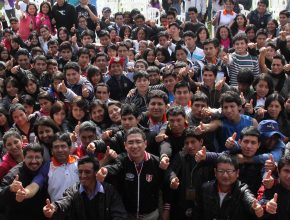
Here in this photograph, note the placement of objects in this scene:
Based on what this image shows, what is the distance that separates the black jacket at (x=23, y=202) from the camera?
4543 mm

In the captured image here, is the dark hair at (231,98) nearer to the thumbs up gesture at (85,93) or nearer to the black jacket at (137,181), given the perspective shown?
the black jacket at (137,181)

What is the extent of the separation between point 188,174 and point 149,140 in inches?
26.1

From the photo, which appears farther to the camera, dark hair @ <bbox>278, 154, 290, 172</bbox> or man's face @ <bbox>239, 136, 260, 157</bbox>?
man's face @ <bbox>239, 136, 260, 157</bbox>

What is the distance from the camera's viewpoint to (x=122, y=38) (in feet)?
36.8

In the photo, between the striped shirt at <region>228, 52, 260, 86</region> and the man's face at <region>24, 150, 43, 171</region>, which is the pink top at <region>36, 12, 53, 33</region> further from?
the man's face at <region>24, 150, 43, 171</region>

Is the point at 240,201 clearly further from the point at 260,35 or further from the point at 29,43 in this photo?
the point at 29,43

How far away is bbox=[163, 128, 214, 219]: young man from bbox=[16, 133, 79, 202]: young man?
1.04 m

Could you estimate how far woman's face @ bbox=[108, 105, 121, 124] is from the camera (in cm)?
595

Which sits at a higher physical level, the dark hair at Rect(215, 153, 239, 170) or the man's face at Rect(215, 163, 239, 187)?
the dark hair at Rect(215, 153, 239, 170)

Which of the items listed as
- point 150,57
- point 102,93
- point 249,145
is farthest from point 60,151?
point 150,57

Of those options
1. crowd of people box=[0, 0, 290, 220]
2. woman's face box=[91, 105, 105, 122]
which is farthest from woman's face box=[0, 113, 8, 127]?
woman's face box=[91, 105, 105, 122]

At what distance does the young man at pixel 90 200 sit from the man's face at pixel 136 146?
1.34 feet

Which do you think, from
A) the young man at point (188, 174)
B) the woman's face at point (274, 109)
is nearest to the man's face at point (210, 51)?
the woman's face at point (274, 109)

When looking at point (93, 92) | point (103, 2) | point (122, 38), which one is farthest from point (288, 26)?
point (103, 2)
